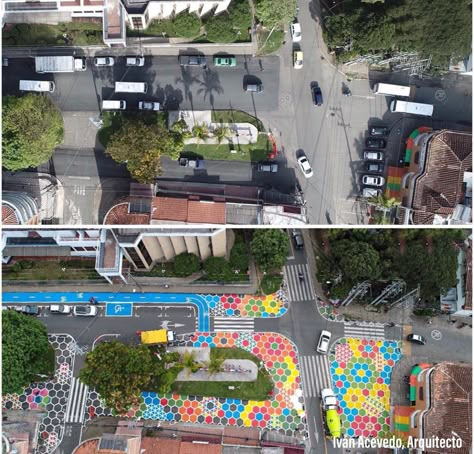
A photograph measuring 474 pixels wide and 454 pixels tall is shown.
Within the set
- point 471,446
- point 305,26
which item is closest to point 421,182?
point 305,26

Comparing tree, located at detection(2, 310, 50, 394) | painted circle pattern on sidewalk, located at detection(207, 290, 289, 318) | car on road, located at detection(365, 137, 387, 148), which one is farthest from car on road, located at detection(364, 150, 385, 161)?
tree, located at detection(2, 310, 50, 394)

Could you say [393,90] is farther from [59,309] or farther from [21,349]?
[21,349]

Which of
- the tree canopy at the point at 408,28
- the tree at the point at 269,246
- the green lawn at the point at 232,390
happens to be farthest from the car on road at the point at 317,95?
the green lawn at the point at 232,390

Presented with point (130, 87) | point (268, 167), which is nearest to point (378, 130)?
point (268, 167)

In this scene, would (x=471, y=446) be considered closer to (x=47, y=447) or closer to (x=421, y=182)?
(x=421, y=182)

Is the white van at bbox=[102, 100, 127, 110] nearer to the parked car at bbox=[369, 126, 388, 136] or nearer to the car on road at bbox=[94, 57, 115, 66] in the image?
the car on road at bbox=[94, 57, 115, 66]

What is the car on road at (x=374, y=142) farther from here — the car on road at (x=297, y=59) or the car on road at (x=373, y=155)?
the car on road at (x=297, y=59)
